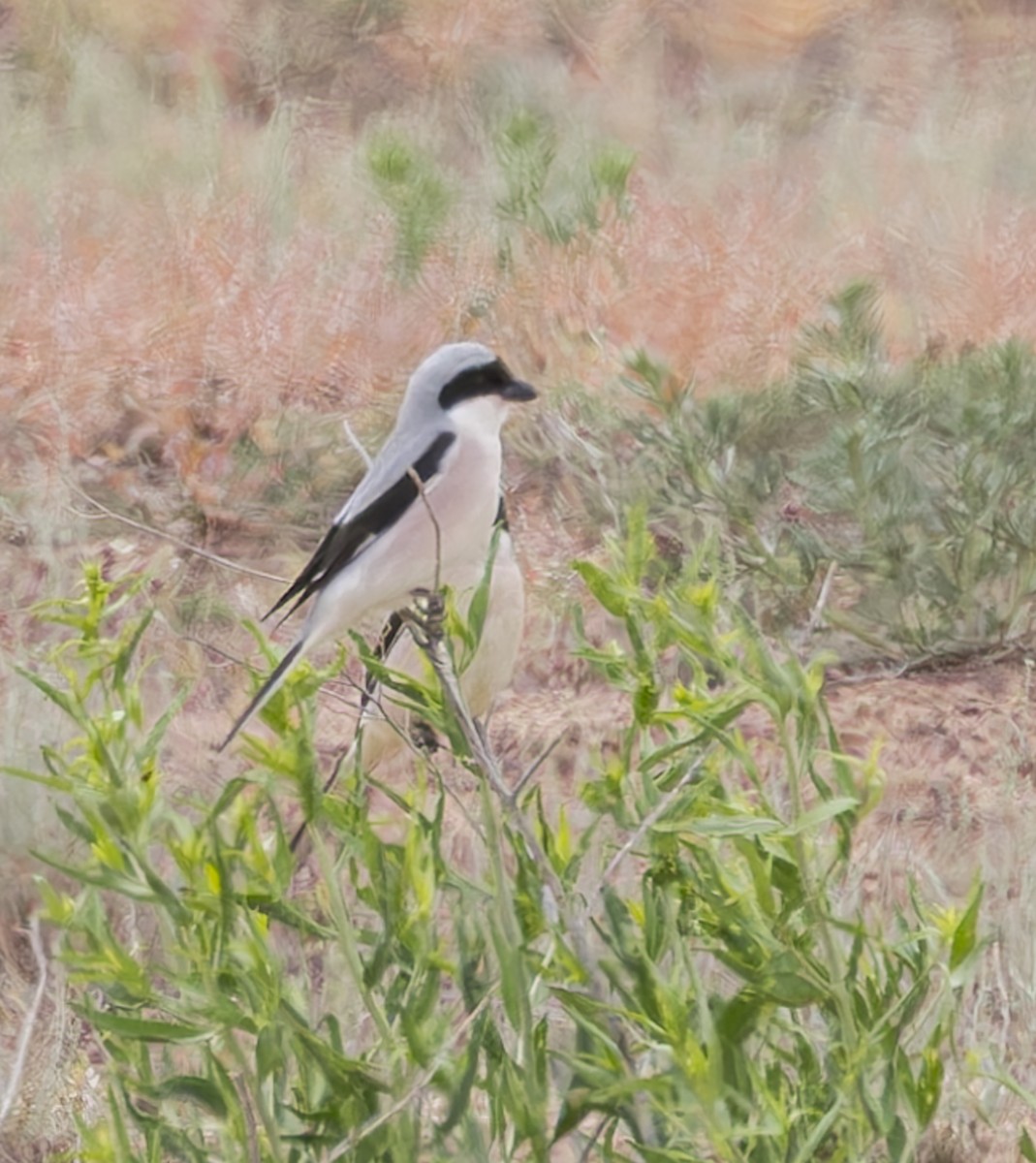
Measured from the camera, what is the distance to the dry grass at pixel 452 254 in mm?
4254

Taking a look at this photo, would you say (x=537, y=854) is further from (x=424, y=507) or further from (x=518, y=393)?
(x=518, y=393)

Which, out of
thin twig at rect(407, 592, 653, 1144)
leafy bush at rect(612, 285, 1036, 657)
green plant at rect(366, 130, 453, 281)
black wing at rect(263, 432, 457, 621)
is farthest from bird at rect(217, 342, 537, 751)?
green plant at rect(366, 130, 453, 281)

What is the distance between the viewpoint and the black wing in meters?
2.43

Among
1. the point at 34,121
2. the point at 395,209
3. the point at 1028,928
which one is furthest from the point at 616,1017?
the point at 34,121

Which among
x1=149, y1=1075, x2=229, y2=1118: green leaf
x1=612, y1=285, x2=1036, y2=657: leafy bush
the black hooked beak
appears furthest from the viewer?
x1=612, y1=285, x2=1036, y2=657: leafy bush

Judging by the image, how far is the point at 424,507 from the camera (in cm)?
244

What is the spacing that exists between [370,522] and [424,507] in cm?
7

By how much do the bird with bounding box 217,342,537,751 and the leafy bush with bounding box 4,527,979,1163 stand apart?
0.81 m

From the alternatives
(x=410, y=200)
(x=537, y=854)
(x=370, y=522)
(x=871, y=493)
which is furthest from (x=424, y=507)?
(x=410, y=200)

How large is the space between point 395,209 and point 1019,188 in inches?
73.0

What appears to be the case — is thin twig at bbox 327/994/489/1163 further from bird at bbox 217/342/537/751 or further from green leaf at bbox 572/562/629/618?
bird at bbox 217/342/537/751

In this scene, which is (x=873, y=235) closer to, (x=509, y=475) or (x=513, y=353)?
(x=513, y=353)

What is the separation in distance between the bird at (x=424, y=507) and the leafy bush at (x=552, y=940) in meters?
0.81

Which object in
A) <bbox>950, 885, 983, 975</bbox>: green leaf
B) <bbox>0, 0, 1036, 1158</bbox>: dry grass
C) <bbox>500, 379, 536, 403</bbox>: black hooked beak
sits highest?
<bbox>950, 885, 983, 975</bbox>: green leaf
